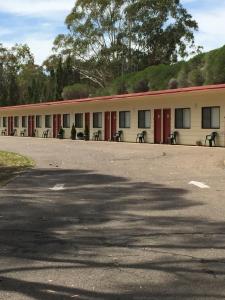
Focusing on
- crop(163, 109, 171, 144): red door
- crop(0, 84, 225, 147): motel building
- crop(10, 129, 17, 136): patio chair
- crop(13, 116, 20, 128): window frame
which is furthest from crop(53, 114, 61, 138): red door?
crop(163, 109, 171, 144): red door

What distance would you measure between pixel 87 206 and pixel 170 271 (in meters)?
4.30

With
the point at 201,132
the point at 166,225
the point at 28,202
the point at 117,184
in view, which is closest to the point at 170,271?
the point at 166,225

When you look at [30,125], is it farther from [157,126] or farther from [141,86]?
[157,126]

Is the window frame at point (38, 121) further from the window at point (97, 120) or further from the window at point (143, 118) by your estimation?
the window at point (143, 118)

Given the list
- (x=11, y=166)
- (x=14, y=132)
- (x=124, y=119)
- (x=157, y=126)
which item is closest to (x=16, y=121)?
(x=14, y=132)

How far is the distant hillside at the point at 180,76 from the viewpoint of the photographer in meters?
37.8

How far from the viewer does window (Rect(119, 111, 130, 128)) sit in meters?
35.6

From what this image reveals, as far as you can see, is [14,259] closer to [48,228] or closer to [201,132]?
[48,228]

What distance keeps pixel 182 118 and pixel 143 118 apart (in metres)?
3.92

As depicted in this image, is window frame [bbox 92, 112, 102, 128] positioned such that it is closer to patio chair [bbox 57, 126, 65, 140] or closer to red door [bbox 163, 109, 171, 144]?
patio chair [bbox 57, 126, 65, 140]

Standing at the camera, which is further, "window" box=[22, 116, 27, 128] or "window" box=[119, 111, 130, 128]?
"window" box=[22, 116, 27, 128]

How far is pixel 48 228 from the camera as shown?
759 cm

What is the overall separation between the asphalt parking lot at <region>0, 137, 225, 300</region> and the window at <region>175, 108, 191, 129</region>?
16466 mm

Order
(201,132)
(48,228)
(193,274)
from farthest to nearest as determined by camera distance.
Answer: (201,132), (48,228), (193,274)
